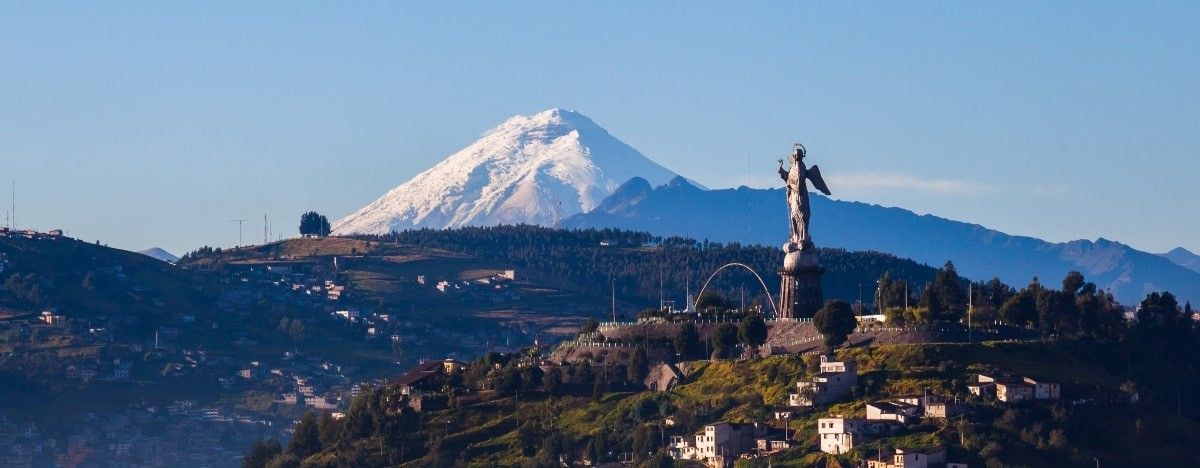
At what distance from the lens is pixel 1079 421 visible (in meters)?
126

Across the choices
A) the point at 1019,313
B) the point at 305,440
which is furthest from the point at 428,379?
the point at 1019,313

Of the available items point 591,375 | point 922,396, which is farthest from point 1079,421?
point 591,375

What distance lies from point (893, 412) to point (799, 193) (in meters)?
→ 25.0

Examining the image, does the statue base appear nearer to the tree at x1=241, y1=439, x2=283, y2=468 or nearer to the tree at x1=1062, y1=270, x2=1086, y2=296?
the tree at x1=1062, y1=270, x2=1086, y2=296

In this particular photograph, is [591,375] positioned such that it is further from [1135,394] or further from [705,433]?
[1135,394]

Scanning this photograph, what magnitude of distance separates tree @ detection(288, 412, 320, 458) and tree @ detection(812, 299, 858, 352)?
28498 mm

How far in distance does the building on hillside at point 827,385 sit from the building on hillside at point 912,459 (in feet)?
37.5

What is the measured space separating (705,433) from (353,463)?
2177cm

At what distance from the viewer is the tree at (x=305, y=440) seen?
150 m

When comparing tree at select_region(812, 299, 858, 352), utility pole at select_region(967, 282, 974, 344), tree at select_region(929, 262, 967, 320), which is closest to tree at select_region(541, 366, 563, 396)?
tree at select_region(812, 299, 858, 352)

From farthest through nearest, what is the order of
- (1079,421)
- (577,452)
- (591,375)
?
(591,375) < (577,452) < (1079,421)

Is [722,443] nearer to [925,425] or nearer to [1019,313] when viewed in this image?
[925,425]

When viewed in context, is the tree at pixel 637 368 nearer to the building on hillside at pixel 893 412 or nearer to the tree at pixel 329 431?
the tree at pixel 329 431

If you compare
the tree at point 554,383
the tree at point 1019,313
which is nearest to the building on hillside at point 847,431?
the tree at point 1019,313
